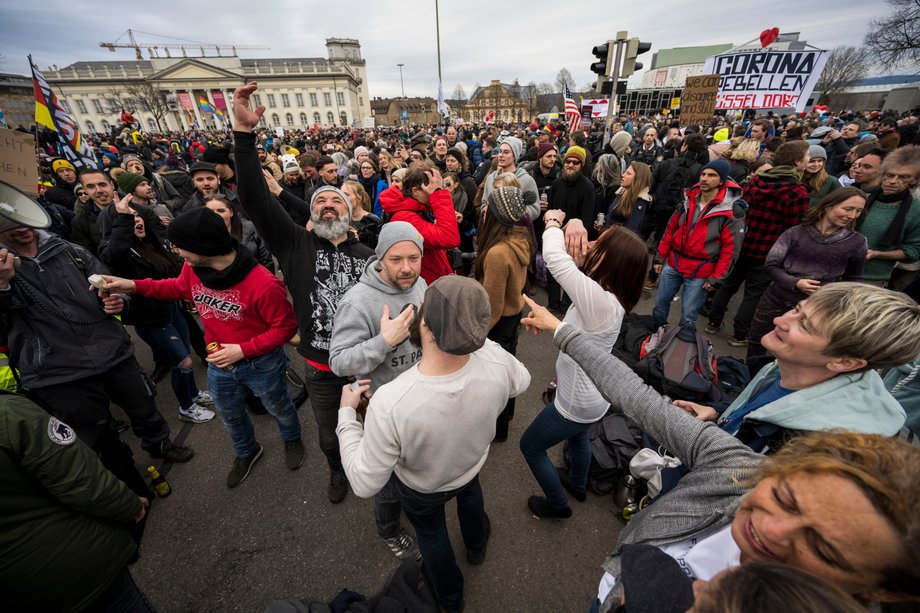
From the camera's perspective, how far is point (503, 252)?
101 inches

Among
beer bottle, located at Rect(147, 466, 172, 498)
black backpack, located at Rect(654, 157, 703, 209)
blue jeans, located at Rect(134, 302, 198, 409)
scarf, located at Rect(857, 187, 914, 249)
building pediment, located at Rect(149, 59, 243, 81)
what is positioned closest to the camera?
beer bottle, located at Rect(147, 466, 172, 498)

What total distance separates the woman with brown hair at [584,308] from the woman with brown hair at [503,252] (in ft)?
1.16

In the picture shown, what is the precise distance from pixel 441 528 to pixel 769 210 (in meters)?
4.98

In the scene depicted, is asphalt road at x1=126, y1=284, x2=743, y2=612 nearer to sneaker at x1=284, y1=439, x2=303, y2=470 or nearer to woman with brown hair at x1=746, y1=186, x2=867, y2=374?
sneaker at x1=284, y1=439, x2=303, y2=470

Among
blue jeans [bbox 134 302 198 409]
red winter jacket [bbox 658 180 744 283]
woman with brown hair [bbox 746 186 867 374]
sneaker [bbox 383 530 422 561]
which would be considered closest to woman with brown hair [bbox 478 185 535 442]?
sneaker [bbox 383 530 422 561]

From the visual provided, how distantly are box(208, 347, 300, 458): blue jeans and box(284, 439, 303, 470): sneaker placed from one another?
17cm

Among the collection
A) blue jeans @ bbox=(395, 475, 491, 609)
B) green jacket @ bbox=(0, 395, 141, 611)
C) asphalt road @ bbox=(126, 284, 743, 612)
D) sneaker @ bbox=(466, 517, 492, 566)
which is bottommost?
asphalt road @ bbox=(126, 284, 743, 612)

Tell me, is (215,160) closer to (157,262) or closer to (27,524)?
(157,262)

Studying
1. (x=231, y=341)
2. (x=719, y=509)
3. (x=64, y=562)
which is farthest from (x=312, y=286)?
(x=719, y=509)

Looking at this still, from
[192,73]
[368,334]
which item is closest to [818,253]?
[368,334]

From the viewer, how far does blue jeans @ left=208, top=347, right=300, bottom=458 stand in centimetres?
264

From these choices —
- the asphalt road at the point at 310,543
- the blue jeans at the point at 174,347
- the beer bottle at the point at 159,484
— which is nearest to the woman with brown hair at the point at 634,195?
the asphalt road at the point at 310,543

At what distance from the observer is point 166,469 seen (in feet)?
10.4

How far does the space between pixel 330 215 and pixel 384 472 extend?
163 cm
